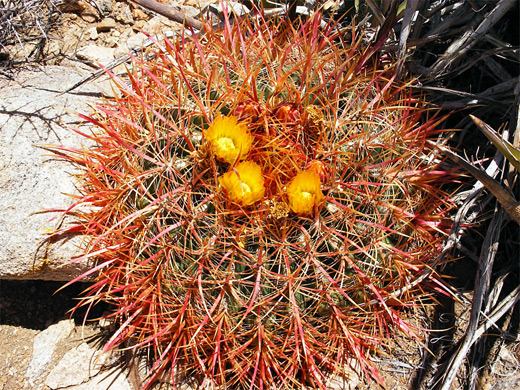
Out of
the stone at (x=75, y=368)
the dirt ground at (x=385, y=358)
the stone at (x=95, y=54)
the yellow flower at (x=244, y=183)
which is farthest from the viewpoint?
the stone at (x=95, y=54)

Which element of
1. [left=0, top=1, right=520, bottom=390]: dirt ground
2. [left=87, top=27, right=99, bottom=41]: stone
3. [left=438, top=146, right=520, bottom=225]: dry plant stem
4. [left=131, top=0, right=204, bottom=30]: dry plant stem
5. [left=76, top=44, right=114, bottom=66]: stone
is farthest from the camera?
[left=87, top=27, right=99, bottom=41]: stone

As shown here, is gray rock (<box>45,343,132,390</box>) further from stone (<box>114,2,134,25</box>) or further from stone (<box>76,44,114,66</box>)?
stone (<box>114,2,134,25</box>)

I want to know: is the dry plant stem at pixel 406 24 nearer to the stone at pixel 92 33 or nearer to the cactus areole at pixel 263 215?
the cactus areole at pixel 263 215

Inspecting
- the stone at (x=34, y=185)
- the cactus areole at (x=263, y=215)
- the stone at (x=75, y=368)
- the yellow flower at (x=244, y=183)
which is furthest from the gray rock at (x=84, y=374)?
the yellow flower at (x=244, y=183)

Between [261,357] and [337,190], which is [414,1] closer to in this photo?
[337,190]

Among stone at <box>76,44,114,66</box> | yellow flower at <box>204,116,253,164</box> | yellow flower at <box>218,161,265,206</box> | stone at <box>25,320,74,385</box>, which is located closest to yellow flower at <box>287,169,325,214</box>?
yellow flower at <box>218,161,265,206</box>

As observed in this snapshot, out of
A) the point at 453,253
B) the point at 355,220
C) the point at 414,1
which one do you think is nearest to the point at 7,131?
the point at 355,220
